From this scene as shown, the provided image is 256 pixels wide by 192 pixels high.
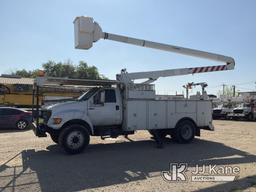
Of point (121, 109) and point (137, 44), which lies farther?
point (121, 109)

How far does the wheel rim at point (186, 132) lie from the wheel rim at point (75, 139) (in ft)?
15.1

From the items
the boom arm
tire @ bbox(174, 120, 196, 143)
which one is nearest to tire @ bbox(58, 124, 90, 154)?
the boom arm

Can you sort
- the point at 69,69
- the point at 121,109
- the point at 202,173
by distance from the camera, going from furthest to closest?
1. the point at 69,69
2. the point at 121,109
3. the point at 202,173

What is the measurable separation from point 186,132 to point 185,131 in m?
0.07

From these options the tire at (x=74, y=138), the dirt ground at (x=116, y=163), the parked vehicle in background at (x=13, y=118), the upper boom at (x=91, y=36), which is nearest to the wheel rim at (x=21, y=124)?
the parked vehicle in background at (x=13, y=118)

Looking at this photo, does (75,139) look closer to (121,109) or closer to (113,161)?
(113,161)

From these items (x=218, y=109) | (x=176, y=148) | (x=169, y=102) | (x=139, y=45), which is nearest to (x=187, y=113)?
(x=169, y=102)

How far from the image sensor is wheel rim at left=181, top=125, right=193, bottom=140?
13516mm

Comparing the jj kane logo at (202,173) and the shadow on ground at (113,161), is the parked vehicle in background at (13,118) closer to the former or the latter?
the shadow on ground at (113,161)

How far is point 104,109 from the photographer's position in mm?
11953

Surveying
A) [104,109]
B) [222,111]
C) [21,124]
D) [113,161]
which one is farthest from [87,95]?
[222,111]

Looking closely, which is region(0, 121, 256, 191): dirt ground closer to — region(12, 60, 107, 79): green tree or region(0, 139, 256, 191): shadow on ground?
region(0, 139, 256, 191): shadow on ground

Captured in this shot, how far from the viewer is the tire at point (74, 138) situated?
1066cm

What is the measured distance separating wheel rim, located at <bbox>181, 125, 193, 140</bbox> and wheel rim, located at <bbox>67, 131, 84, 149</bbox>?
15.1 ft
